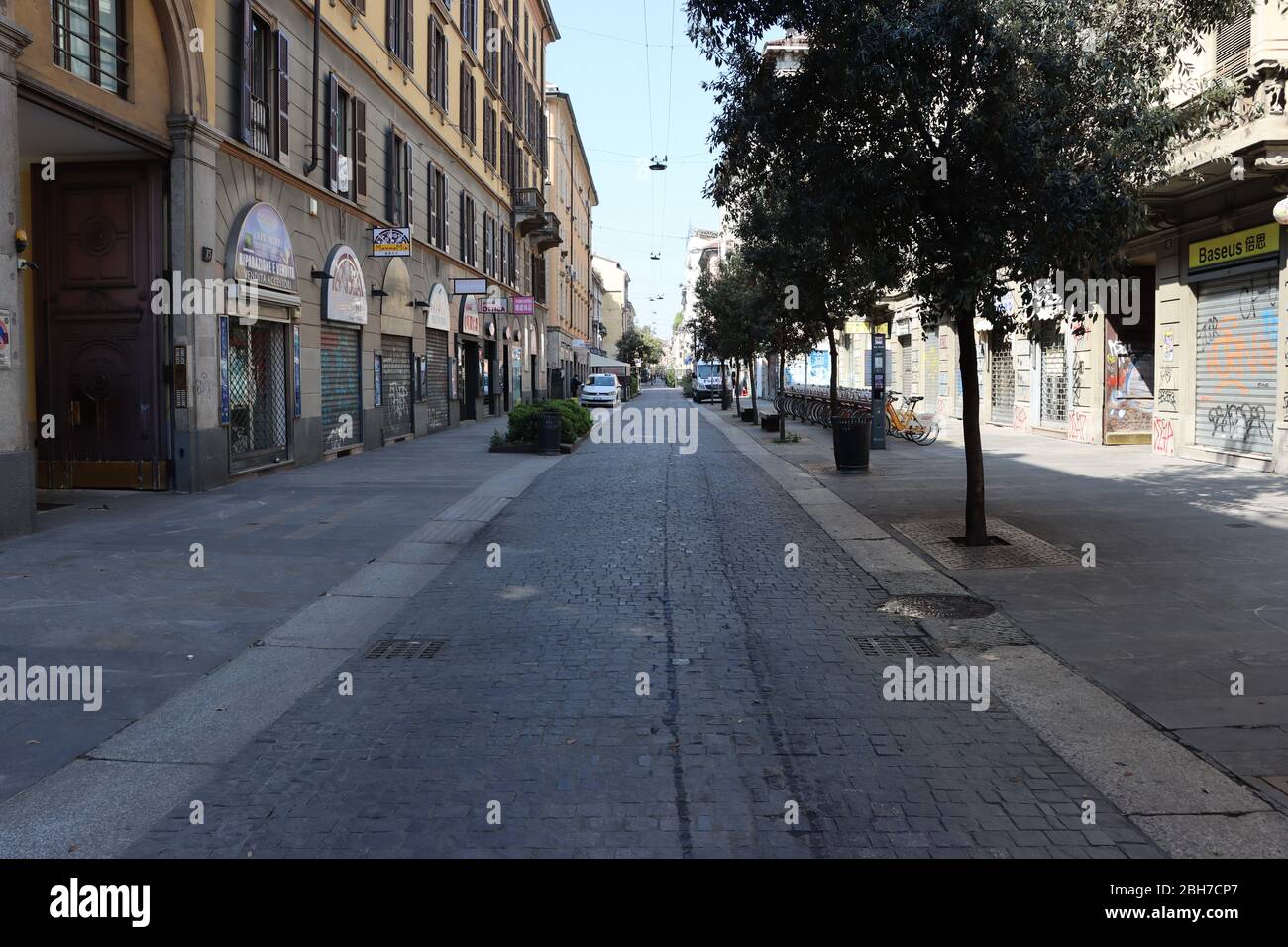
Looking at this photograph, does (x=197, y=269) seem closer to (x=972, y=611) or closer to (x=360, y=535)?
(x=360, y=535)

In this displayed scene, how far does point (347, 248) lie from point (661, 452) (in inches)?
298

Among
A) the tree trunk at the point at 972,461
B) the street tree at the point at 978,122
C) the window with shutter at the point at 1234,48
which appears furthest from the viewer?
the window with shutter at the point at 1234,48

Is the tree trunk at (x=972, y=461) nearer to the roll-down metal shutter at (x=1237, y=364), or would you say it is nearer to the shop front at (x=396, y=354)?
the roll-down metal shutter at (x=1237, y=364)

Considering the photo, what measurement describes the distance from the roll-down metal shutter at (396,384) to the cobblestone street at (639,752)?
50.7 feet

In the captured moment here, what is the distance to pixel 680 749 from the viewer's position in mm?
4551

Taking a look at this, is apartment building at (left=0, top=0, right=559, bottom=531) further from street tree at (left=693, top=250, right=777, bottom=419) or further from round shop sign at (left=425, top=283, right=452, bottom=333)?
street tree at (left=693, top=250, right=777, bottom=419)

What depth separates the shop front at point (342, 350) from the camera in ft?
61.3

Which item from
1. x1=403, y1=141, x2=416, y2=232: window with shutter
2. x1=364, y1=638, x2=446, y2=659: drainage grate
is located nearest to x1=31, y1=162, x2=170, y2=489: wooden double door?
x1=364, y1=638, x2=446, y2=659: drainage grate

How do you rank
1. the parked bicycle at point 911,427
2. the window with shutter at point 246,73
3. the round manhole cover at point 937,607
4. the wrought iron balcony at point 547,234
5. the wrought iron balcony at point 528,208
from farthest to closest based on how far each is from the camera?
the wrought iron balcony at point 547,234
the wrought iron balcony at point 528,208
the parked bicycle at point 911,427
the window with shutter at point 246,73
the round manhole cover at point 937,607

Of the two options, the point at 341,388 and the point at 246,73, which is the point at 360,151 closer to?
the point at 341,388

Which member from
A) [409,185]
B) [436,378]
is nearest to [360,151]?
[409,185]

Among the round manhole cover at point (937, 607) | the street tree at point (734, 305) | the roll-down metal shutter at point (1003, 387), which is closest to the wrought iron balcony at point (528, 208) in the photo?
the street tree at point (734, 305)

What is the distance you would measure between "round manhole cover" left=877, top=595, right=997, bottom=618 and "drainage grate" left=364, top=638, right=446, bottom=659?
323 cm

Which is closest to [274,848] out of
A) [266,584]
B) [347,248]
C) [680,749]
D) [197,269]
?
[680,749]
